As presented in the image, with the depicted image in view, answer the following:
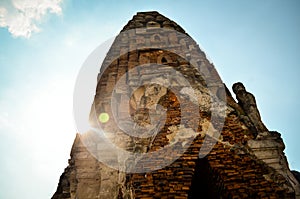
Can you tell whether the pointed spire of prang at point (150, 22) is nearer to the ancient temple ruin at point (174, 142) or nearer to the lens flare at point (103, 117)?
the ancient temple ruin at point (174, 142)

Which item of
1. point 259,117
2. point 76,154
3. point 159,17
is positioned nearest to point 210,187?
point 259,117

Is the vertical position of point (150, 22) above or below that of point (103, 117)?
above

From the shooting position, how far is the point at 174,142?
4.38 meters

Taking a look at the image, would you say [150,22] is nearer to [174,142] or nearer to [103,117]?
[103,117]

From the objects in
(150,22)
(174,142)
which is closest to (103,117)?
(174,142)

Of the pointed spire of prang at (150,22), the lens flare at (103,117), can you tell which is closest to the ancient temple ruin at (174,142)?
the lens flare at (103,117)

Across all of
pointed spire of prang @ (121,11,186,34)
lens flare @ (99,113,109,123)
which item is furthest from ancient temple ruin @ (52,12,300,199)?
pointed spire of prang @ (121,11,186,34)

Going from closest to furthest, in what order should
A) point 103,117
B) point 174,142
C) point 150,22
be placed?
point 174,142 < point 103,117 < point 150,22

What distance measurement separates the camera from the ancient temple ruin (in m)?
3.97

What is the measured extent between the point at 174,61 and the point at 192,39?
189 centimetres

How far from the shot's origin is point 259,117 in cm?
573

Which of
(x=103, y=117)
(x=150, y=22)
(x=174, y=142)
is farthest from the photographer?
(x=150, y=22)

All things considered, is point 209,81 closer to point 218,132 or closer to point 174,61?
point 174,61

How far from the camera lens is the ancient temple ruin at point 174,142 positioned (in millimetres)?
3971
